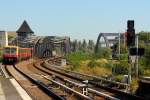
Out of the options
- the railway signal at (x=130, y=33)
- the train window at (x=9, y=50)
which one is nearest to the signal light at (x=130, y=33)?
the railway signal at (x=130, y=33)

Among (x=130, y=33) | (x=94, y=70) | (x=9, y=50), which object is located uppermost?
(x=130, y=33)

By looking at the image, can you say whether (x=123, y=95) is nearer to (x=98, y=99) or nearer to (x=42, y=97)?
(x=98, y=99)

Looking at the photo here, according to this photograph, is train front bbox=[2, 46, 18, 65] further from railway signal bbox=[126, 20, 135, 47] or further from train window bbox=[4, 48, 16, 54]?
railway signal bbox=[126, 20, 135, 47]

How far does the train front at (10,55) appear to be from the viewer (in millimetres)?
71750

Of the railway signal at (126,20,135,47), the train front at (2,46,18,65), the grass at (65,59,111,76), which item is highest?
the railway signal at (126,20,135,47)

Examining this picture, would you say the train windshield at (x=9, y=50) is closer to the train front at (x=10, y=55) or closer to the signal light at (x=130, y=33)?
the train front at (x=10, y=55)

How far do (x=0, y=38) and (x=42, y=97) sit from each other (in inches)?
4313

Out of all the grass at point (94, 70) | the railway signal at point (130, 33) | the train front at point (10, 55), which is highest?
the railway signal at point (130, 33)

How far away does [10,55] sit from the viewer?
71688 millimetres

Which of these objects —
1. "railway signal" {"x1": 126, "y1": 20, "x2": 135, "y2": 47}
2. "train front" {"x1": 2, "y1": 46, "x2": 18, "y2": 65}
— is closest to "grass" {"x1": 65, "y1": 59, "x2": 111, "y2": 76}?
"train front" {"x1": 2, "y1": 46, "x2": 18, "y2": 65}

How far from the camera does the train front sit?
7175 cm

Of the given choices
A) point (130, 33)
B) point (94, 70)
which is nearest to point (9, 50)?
point (94, 70)

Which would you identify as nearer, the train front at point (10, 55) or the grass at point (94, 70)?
the grass at point (94, 70)

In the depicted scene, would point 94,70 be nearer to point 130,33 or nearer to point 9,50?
point 9,50
